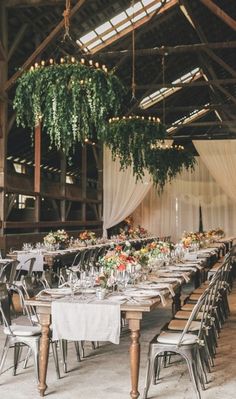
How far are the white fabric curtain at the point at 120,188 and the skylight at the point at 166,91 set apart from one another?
3026 millimetres

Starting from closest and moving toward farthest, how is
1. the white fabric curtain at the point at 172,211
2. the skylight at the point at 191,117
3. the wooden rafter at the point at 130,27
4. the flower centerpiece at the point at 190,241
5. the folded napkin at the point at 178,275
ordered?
the folded napkin at the point at 178,275 → the flower centerpiece at the point at 190,241 → the wooden rafter at the point at 130,27 → the white fabric curtain at the point at 172,211 → the skylight at the point at 191,117

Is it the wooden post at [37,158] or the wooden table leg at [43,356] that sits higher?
the wooden post at [37,158]

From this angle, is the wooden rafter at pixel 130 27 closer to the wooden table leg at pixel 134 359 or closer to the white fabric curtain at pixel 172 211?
the white fabric curtain at pixel 172 211

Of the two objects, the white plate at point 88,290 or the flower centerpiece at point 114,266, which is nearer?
the white plate at point 88,290

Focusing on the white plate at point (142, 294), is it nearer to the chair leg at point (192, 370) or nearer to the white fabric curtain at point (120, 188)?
the chair leg at point (192, 370)

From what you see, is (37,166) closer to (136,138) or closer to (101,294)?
(136,138)

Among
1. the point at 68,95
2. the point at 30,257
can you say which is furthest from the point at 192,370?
the point at 30,257

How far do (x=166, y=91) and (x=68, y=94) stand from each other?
10982mm

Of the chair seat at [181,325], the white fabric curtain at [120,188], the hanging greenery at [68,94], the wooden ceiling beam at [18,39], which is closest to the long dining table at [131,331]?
the chair seat at [181,325]

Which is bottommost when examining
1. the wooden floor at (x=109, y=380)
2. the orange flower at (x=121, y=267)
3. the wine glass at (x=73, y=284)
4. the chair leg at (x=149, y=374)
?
the wooden floor at (x=109, y=380)

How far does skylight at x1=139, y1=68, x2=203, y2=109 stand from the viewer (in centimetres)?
1455

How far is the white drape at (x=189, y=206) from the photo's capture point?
17.0m

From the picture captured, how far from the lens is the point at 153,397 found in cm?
355

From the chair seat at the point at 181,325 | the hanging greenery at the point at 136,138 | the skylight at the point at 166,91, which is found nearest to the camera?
the chair seat at the point at 181,325
